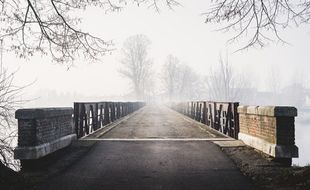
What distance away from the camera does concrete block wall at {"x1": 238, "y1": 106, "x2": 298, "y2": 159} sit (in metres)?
7.01

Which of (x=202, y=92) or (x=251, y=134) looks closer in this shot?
(x=251, y=134)

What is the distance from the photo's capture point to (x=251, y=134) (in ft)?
28.8

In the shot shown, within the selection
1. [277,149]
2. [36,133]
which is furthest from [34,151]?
[277,149]

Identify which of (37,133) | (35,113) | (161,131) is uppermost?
(35,113)

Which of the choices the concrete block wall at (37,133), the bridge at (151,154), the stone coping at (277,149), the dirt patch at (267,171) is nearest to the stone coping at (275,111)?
the bridge at (151,154)

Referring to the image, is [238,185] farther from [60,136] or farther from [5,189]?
[60,136]

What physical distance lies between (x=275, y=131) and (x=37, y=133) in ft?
16.5

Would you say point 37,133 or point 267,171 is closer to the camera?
point 267,171

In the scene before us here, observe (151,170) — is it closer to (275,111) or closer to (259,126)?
(275,111)

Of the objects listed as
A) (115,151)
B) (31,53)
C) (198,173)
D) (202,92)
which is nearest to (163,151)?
(115,151)

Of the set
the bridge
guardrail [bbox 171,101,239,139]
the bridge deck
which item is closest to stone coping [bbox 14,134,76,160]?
the bridge

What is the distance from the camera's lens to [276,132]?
7.12 meters

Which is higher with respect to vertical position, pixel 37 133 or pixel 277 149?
pixel 37 133

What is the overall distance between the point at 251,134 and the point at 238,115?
152 centimetres
